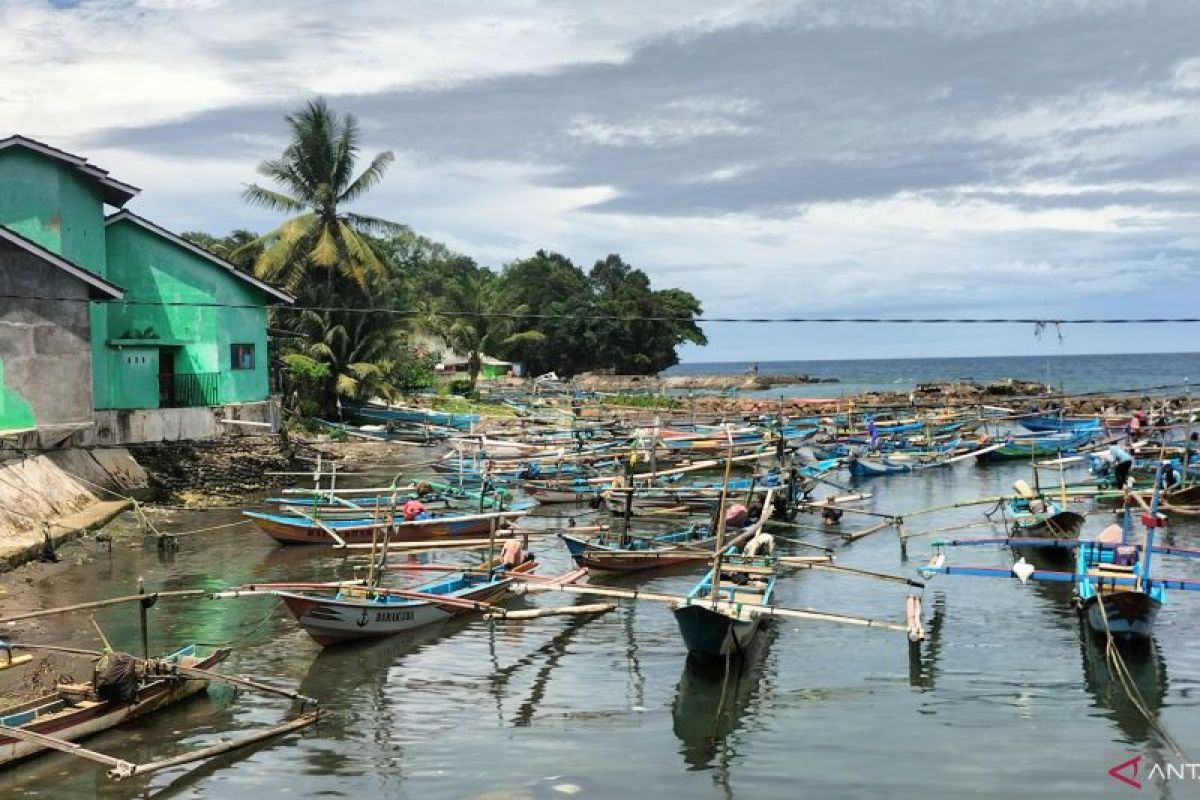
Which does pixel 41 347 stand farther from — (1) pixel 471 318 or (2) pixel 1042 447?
(1) pixel 471 318

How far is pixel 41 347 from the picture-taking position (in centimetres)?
2561

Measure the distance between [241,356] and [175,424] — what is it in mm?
4053

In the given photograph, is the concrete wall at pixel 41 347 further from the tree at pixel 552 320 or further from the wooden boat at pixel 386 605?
the tree at pixel 552 320

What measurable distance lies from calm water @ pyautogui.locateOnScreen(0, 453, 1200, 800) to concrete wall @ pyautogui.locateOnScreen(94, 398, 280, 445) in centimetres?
905

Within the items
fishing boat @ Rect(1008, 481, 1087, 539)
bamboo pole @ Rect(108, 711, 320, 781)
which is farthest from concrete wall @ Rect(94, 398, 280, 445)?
fishing boat @ Rect(1008, 481, 1087, 539)

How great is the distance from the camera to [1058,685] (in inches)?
599

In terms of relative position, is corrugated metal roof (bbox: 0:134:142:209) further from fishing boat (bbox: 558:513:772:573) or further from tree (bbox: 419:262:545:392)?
tree (bbox: 419:262:545:392)

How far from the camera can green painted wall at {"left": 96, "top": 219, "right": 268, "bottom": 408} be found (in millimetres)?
30453

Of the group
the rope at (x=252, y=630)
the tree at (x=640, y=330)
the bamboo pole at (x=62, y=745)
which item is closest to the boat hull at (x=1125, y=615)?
the bamboo pole at (x=62, y=745)

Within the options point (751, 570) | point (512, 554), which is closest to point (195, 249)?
point (512, 554)

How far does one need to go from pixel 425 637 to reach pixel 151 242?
19.1 meters

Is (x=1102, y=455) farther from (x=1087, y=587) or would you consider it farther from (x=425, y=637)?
(x=425, y=637)

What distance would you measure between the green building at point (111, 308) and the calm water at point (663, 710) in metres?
7.63

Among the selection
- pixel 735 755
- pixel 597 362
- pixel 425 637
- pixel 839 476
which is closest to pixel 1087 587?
pixel 735 755
